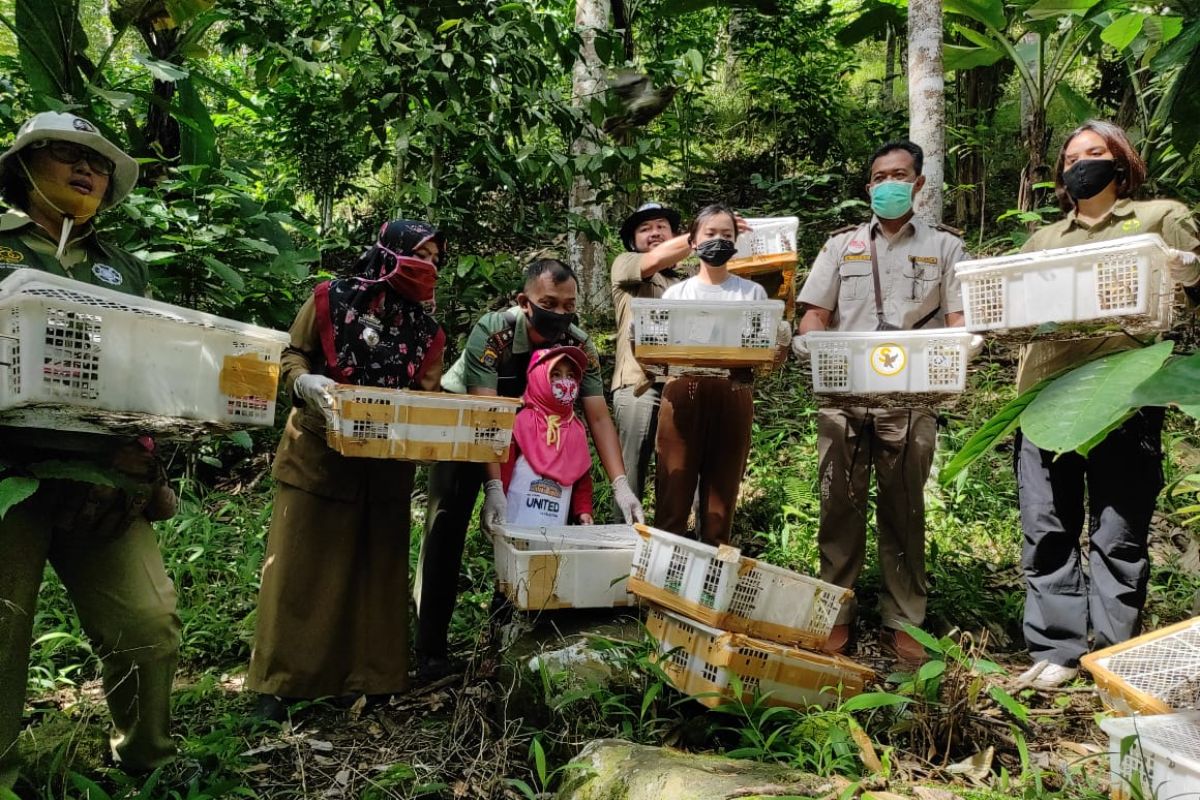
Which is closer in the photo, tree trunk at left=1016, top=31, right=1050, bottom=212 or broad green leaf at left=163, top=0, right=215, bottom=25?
broad green leaf at left=163, top=0, right=215, bottom=25

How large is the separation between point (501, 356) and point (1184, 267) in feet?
8.46

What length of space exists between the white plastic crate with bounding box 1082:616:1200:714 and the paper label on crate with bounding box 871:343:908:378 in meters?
1.24

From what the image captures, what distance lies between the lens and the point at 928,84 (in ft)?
16.9

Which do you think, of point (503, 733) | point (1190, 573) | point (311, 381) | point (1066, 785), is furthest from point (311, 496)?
point (1190, 573)

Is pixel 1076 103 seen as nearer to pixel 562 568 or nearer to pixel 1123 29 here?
pixel 1123 29

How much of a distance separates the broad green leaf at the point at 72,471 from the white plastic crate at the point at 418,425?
837 millimetres

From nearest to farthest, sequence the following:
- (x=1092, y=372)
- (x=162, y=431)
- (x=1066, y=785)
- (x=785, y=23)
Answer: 1. (x=1092, y=372)
2. (x=162, y=431)
3. (x=1066, y=785)
4. (x=785, y=23)

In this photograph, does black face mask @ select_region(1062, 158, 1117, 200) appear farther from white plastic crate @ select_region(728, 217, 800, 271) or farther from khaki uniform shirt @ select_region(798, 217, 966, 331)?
white plastic crate @ select_region(728, 217, 800, 271)

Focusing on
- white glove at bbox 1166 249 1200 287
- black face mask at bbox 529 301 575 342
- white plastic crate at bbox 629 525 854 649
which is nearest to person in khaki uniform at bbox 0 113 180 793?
black face mask at bbox 529 301 575 342

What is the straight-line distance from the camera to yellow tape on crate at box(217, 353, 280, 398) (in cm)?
236

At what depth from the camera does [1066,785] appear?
2424 mm

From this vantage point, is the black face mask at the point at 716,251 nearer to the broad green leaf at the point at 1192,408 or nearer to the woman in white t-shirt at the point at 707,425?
the woman in white t-shirt at the point at 707,425

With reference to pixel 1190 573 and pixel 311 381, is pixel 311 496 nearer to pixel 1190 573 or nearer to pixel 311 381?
pixel 311 381

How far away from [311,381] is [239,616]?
73.4 inches
